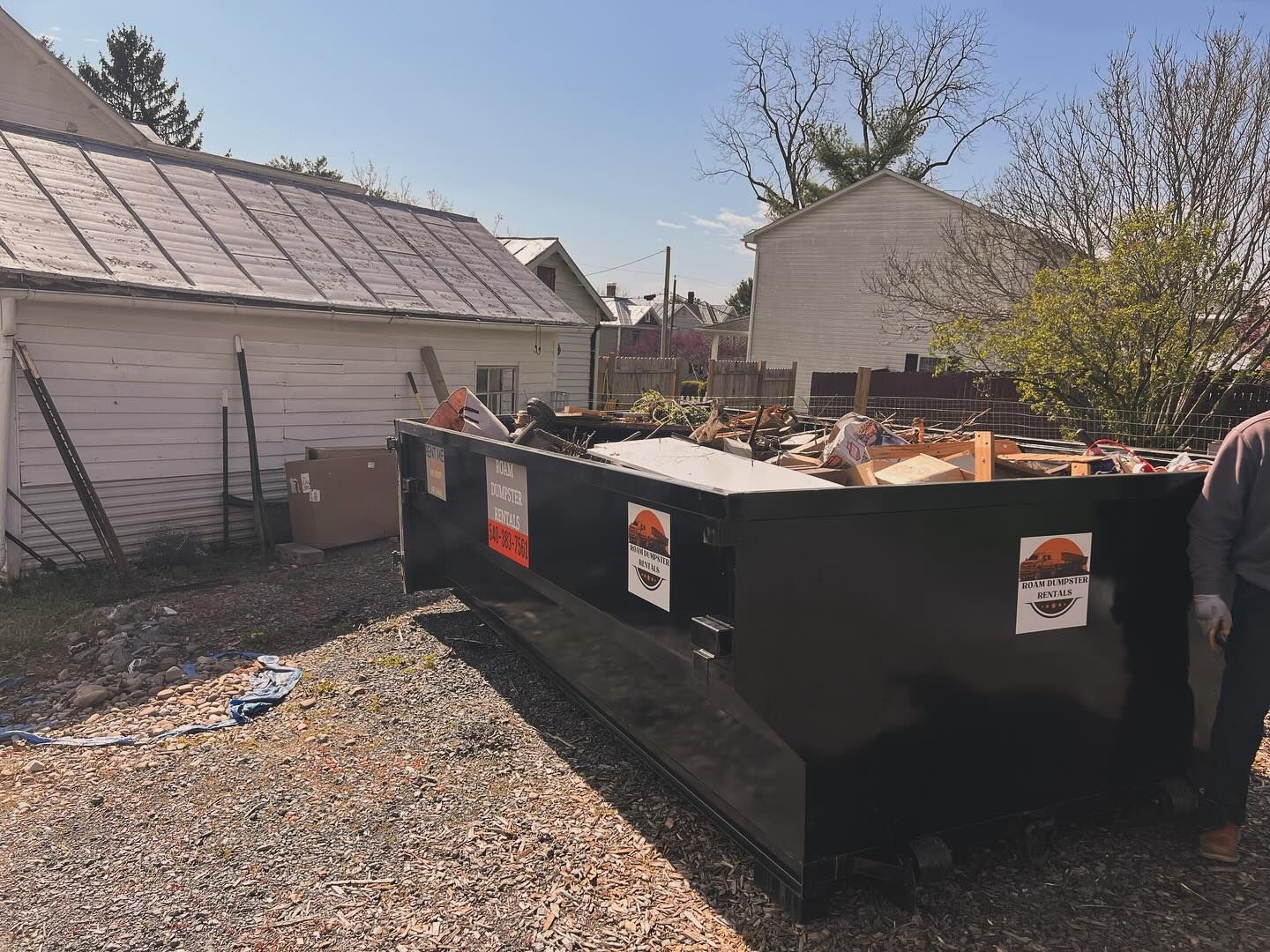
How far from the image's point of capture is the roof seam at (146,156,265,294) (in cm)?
884

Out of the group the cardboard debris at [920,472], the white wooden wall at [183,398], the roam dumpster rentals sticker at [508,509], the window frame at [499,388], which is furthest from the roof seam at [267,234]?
the cardboard debris at [920,472]

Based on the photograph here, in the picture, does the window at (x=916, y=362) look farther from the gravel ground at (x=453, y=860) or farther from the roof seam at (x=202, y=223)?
the gravel ground at (x=453, y=860)

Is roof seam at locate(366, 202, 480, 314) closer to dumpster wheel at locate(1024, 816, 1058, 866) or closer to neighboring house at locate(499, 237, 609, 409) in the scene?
neighboring house at locate(499, 237, 609, 409)

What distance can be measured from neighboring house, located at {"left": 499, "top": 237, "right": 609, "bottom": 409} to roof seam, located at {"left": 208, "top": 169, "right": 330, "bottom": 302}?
669cm

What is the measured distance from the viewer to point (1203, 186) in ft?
32.7

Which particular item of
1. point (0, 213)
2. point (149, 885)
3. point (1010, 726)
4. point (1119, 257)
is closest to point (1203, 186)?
point (1119, 257)

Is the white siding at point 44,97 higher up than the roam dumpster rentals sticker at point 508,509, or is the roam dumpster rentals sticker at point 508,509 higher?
the white siding at point 44,97

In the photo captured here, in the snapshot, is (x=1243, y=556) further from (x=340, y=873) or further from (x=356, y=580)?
(x=356, y=580)

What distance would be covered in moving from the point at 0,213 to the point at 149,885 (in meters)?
7.26

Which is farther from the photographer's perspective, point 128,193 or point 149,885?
point 128,193

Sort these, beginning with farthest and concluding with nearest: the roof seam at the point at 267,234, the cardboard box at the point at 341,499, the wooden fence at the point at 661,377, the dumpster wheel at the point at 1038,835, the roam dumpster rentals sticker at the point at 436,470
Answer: the wooden fence at the point at 661,377
the roof seam at the point at 267,234
the cardboard box at the point at 341,499
the roam dumpster rentals sticker at the point at 436,470
the dumpster wheel at the point at 1038,835

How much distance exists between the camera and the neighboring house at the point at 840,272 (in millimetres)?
22312

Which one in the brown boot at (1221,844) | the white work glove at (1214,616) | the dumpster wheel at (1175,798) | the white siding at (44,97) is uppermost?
the white siding at (44,97)

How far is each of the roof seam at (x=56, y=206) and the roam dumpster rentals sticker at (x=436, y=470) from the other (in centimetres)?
462
